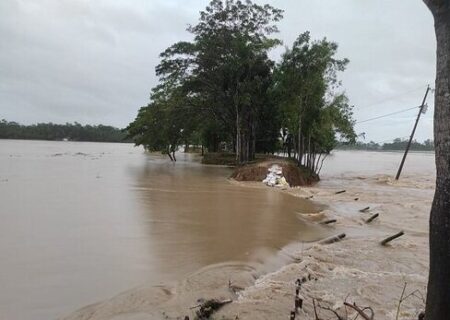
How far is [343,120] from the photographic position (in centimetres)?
2578

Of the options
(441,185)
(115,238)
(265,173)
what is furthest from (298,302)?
(265,173)

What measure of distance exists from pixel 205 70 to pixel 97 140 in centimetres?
11400

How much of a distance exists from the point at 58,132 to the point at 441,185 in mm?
127317

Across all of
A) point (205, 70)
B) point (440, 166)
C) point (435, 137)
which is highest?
point (205, 70)

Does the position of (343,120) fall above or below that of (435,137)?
above

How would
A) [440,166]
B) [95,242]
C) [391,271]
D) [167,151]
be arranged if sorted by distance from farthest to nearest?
[167,151] → [95,242] → [391,271] → [440,166]

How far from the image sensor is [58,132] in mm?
119500

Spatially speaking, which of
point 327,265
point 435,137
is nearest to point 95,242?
point 327,265

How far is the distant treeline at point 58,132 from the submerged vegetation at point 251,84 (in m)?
82.8

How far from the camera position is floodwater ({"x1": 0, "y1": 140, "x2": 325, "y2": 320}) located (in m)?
5.36

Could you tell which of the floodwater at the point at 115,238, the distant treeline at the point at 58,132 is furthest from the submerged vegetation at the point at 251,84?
the distant treeline at the point at 58,132

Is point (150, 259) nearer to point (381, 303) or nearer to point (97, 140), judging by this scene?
point (381, 303)

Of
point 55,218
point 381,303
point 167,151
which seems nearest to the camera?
point 381,303

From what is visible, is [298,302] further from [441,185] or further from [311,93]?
[311,93]
